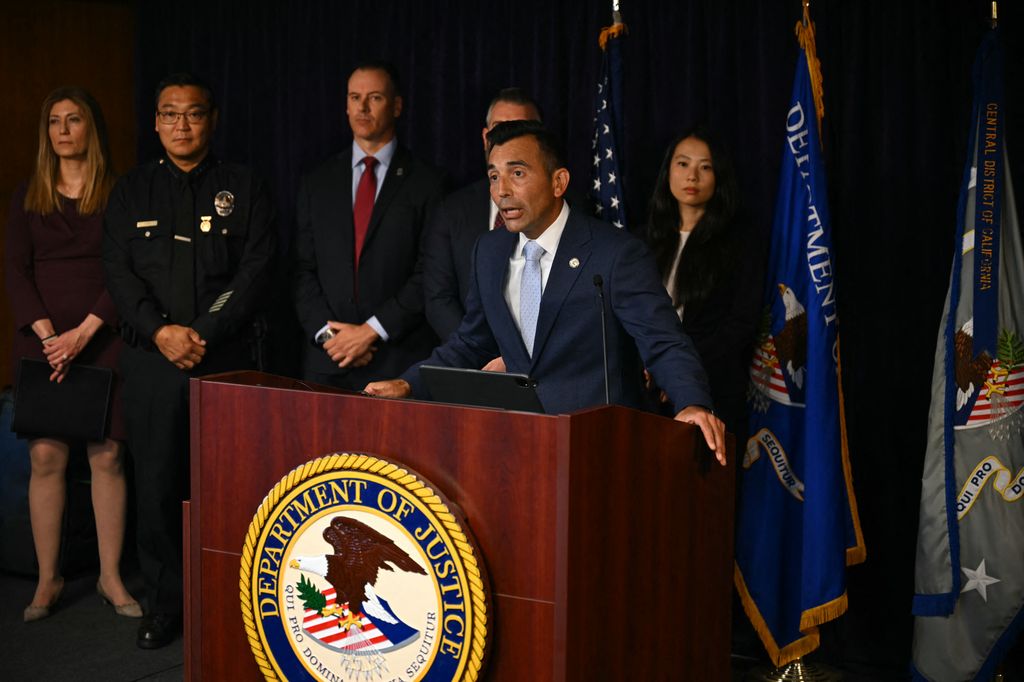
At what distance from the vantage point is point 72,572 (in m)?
4.66

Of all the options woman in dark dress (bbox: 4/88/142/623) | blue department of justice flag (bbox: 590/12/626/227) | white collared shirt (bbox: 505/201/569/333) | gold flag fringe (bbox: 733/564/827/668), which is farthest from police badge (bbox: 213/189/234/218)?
gold flag fringe (bbox: 733/564/827/668)

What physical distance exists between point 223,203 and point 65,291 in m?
0.75

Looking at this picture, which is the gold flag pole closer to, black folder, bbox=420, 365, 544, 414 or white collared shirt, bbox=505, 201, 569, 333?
white collared shirt, bbox=505, 201, 569, 333

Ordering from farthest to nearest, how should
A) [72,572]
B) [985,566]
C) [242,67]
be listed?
[242,67] → [72,572] → [985,566]

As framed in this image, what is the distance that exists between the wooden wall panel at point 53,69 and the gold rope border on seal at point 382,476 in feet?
11.1

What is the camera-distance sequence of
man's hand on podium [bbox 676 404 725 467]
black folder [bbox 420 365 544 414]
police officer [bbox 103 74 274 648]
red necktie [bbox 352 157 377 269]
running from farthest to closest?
red necktie [bbox 352 157 377 269] < police officer [bbox 103 74 274 648] < man's hand on podium [bbox 676 404 725 467] < black folder [bbox 420 365 544 414]

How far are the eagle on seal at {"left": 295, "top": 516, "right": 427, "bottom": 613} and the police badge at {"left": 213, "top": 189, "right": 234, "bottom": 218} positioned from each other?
2137 mm

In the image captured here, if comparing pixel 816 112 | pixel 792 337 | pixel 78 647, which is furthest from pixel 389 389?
pixel 78 647

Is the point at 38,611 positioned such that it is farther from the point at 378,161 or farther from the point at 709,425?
the point at 709,425

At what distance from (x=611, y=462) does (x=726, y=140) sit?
2.36 metres

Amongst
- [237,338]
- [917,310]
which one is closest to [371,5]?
[237,338]

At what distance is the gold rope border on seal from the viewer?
77.7 inches

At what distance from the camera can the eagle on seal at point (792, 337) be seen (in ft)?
11.8

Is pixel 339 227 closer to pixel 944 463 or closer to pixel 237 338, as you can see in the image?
pixel 237 338
